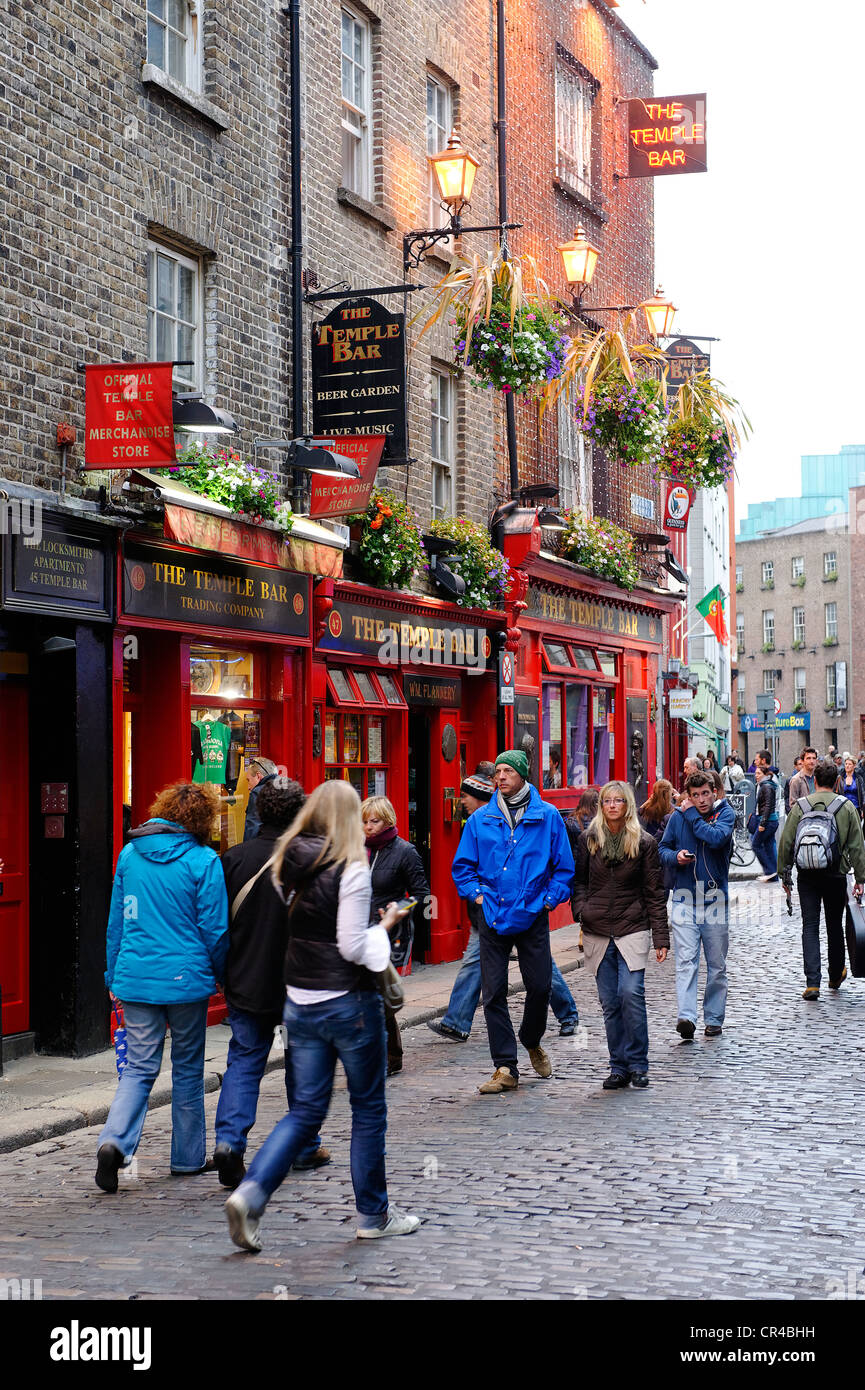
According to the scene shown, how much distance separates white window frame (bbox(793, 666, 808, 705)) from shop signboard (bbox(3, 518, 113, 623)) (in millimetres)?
75007

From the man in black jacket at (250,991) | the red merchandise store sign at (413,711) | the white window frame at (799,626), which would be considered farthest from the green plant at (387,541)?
the white window frame at (799,626)

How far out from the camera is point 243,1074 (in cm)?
684

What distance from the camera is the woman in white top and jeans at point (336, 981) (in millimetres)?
5910

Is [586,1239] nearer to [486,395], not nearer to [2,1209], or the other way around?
[2,1209]

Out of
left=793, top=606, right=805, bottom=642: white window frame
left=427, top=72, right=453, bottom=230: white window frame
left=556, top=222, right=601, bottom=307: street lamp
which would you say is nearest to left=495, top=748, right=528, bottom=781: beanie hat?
left=427, top=72, right=453, bottom=230: white window frame

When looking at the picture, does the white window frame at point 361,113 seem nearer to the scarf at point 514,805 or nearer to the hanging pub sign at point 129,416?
the hanging pub sign at point 129,416

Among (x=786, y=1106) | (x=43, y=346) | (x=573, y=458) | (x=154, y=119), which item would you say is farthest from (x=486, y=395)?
(x=786, y=1106)

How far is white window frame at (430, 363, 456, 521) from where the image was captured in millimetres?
17031

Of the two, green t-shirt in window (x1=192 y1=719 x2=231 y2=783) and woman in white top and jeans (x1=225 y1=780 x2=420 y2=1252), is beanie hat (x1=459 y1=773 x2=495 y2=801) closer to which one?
green t-shirt in window (x1=192 y1=719 x2=231 y2=783)

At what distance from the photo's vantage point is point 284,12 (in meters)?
13.7

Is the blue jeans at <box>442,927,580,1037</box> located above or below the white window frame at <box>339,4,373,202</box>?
below

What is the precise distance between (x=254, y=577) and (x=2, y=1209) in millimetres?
6640

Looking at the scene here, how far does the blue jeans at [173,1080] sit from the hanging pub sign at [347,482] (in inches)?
261
